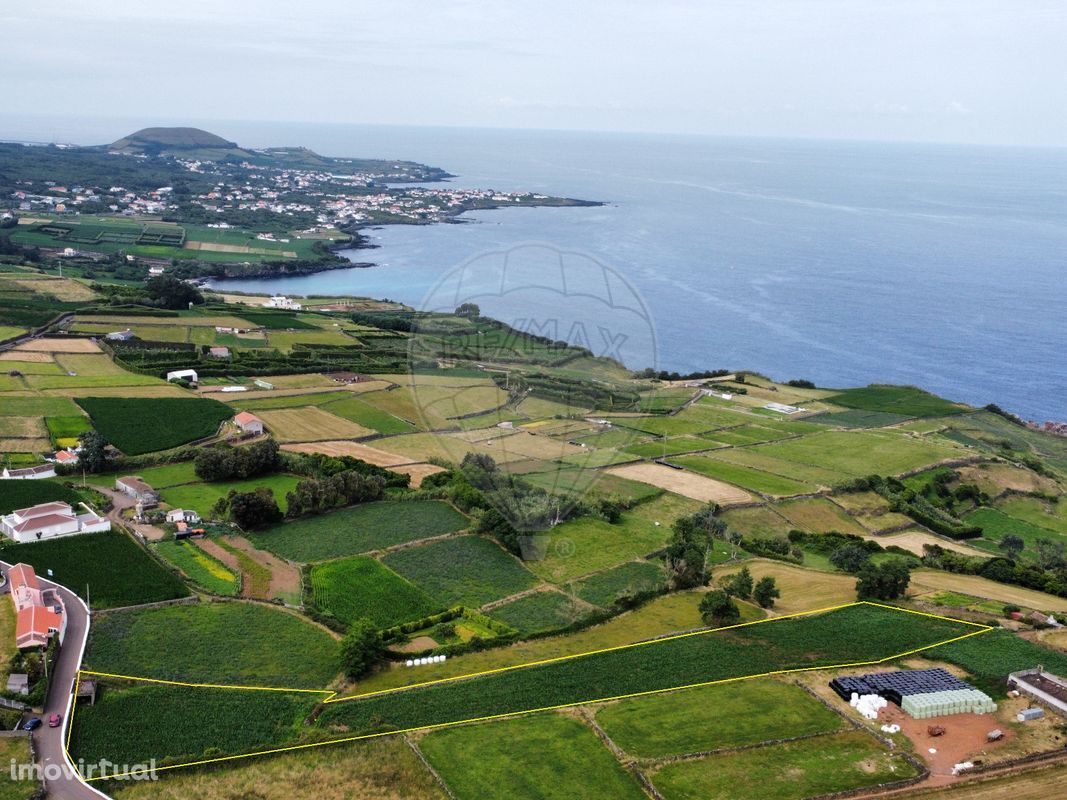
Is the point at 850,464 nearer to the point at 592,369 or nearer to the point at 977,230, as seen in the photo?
the point at 592,369

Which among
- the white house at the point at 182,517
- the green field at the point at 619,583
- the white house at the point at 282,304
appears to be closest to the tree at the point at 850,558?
the green field at the point at 619,583

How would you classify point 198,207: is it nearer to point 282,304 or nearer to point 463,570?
point 282,304

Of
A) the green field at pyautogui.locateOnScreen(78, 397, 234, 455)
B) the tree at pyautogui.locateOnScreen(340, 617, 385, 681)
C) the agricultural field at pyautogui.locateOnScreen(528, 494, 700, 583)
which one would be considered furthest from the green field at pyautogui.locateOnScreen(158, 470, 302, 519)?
the tree at pyautogui.locateOnScreen(340, 617, 385, 681)

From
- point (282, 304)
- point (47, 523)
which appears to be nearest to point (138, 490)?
point (47, 523)

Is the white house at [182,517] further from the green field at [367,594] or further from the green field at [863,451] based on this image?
the green field at [863,451]

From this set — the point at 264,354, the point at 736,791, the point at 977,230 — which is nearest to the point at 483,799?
the point at 736,791

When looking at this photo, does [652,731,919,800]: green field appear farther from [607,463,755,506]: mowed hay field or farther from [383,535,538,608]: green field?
[607,463,755,506]: mowed hay field
